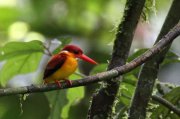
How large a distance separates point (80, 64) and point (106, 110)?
7.57 ft

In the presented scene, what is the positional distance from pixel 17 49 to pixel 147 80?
0.77m

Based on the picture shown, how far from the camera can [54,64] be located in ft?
8.98

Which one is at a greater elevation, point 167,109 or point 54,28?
point 54,28

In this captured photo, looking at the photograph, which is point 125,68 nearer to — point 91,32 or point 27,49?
point 27,49

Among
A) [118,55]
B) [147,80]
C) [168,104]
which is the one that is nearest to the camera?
[118,55]

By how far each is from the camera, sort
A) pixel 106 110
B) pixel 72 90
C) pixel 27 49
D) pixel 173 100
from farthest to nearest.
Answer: pixel 72 90 → pixel 27 49 → pixel 173 100 → pixel 106 110

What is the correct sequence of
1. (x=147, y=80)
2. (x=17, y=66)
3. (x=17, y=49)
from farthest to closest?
(x=17, y=66)
(x=17, y=49)
(x=147, y=80)

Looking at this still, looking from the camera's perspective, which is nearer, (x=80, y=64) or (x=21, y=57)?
(x=21, y=57)

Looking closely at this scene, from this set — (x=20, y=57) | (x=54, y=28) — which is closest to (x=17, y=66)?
(x=20, y=57)

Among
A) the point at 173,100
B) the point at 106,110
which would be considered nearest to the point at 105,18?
the point at 173,100

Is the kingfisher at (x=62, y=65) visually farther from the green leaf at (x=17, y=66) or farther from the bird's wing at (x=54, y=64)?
the green leaf at (x=17, y=66)

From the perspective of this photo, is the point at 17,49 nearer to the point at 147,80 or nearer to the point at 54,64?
the point at 54,64

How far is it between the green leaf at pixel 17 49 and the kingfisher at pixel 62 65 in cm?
10

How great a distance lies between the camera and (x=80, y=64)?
14.9ft
